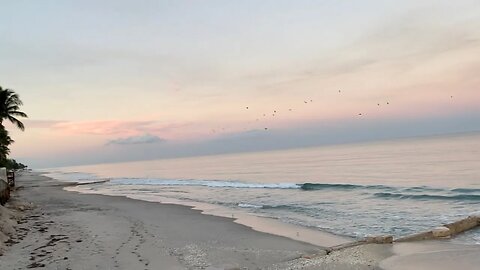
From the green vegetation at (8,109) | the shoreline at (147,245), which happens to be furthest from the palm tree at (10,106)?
the shoreline at (147,245)

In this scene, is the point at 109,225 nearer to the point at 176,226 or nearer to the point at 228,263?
the point at 176,226

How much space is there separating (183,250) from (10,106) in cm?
3719

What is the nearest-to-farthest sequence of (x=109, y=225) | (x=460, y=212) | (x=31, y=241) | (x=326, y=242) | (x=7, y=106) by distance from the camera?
1. (x=31, y=241)
2. (x=326, y=242)
3. (x=109, y=225)
4. (x=460, y=212)
5. (x=7, y=106)

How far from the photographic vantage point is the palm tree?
129ft

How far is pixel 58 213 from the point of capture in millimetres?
18875

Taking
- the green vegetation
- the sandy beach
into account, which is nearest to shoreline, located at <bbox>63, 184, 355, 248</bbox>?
the sandy beach

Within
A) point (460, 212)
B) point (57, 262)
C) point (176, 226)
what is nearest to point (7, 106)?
point (176, 226)

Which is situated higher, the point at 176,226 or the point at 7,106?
the point at 7,106

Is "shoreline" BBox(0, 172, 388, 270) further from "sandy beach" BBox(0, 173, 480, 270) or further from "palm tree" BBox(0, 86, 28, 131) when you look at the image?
"palm tree" BBox(0, 86, 28, 131)

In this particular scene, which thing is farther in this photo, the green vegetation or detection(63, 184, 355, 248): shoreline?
the green vegetation

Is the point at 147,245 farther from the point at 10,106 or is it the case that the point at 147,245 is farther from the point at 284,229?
the point at 10,106

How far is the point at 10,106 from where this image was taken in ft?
133

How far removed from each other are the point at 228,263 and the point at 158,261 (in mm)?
1680

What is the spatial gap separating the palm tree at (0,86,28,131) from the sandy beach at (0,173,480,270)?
28.0 meters
